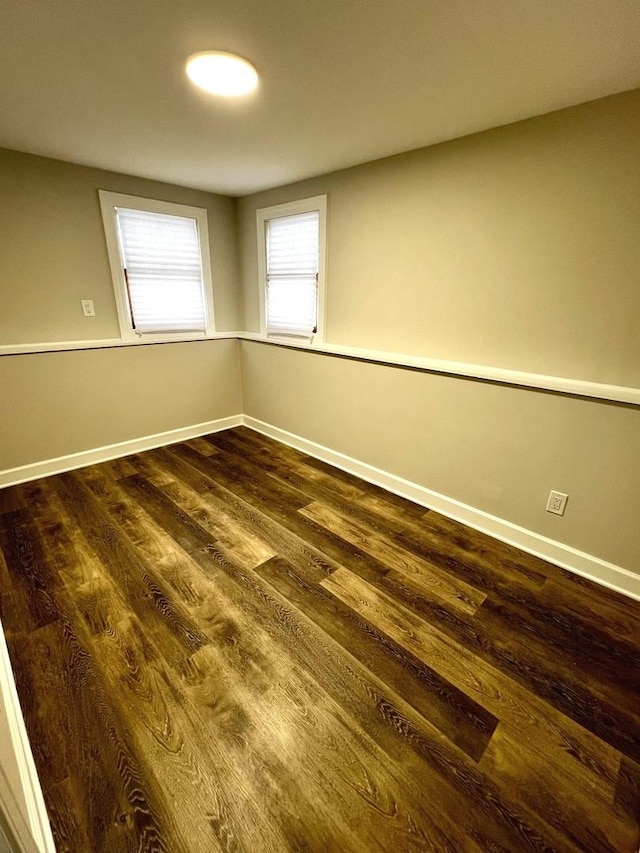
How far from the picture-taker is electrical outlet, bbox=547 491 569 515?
6.44ft

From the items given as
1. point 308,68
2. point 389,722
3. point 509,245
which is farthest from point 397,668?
point 308,68

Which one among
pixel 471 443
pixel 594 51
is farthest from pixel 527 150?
pixel 471 443

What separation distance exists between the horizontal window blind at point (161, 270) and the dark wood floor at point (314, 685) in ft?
5.69

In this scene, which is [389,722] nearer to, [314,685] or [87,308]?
[314,685]

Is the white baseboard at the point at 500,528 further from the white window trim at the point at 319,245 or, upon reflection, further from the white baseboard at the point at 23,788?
the white baseboard at the point at 23,788

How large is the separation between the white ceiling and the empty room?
0.01 metres

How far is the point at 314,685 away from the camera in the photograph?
1.36m

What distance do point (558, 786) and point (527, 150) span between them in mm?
2521

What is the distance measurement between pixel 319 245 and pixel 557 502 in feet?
7.72

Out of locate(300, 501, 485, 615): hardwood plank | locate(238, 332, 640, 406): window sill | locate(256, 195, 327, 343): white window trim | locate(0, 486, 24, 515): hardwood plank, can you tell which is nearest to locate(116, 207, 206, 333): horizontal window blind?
locate(256, 195, 327, 343): white window trim

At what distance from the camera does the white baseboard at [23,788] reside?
68 centimetres

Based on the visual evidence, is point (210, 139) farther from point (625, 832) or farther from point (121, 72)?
point (625, 832)

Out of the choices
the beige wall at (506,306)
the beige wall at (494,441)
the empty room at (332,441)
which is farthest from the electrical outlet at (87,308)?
the beige wall at (506,306)

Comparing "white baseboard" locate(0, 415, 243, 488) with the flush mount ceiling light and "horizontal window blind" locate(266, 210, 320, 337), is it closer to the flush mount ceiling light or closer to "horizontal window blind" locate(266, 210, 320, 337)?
"horizontal window blind" locate(266, 210, 320, 337)
